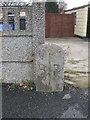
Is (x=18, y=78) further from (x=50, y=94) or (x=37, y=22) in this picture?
(x=37, y=22)

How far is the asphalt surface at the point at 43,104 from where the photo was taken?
3.88 meters

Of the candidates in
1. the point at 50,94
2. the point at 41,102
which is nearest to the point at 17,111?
the point at 41,102

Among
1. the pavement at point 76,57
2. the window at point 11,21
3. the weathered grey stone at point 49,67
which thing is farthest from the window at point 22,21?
the pavement at point 76,57

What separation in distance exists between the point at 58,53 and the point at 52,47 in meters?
0.18

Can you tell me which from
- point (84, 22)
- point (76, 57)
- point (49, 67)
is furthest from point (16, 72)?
point (84, 22)

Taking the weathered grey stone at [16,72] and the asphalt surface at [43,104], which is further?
the weathered grey stone at [16,72]

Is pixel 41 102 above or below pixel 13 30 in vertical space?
below

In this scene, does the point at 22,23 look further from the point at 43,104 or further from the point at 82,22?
the point at 82,22

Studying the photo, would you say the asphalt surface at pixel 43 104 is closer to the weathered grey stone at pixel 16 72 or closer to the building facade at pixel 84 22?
the weathered grey stone at pixel 16 72

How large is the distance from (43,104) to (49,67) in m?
0.93

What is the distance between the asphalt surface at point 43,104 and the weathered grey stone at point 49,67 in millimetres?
194

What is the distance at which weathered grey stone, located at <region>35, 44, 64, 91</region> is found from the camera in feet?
15.9

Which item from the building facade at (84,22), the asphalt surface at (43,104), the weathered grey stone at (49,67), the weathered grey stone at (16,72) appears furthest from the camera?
the building facade at (84,22)

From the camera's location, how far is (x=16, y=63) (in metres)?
5.28
